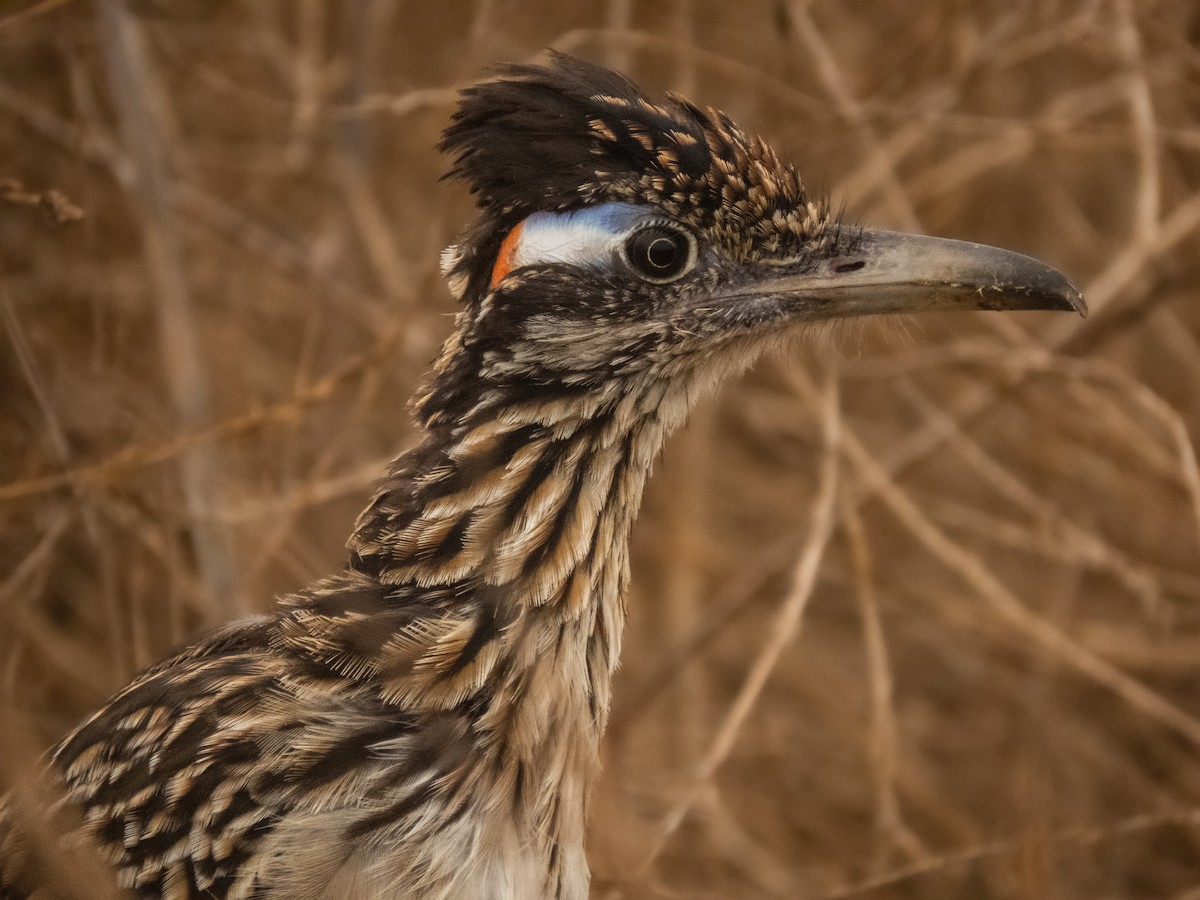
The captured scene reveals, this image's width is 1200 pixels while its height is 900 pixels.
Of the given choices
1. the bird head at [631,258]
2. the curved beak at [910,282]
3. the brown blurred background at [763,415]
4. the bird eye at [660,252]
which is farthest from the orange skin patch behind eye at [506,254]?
the brown blurred background at [763,415]

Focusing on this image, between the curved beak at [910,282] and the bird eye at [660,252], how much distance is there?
0.39 ft

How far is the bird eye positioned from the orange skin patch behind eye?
212mm

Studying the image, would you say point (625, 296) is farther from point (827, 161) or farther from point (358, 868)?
point (827, 161)

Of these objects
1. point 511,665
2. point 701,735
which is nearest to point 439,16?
point 701,735

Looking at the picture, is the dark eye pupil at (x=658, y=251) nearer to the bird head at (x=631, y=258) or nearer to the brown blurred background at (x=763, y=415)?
the bird head at (x=631, y=258)

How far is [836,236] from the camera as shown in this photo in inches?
118

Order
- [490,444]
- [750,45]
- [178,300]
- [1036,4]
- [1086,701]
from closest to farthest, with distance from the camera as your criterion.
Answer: [490,444] < [178,300] < [1036,4] < [1086,701] < [750,45]

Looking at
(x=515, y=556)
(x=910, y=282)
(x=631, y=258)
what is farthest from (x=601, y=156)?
(x=515, y=556)

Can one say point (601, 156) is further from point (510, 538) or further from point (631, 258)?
point (510, 538)

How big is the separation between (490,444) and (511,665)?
0.41 m

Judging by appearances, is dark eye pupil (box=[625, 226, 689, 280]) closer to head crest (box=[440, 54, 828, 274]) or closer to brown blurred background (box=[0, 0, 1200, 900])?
head crest (box=[440, 54, 828, 274])

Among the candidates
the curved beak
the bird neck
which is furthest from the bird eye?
the bird neck

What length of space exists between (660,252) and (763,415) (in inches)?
169

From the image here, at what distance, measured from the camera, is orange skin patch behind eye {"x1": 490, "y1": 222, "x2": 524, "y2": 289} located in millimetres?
2832
